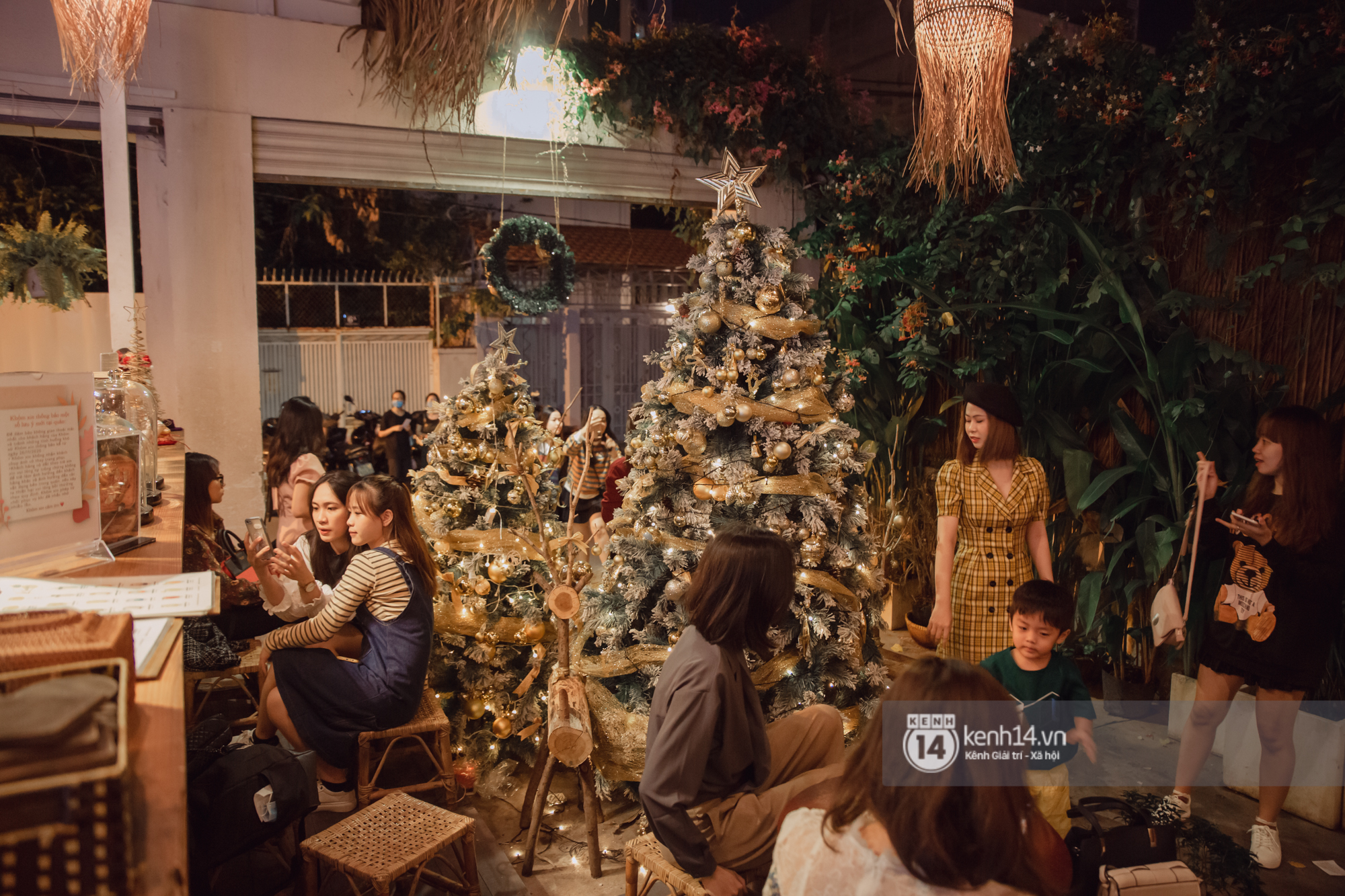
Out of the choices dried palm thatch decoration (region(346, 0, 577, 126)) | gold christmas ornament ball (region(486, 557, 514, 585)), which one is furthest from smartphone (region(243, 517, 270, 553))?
dried palm thatch decoration (region(346, 0, 577, 126))

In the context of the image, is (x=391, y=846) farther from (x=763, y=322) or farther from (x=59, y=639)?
(x=763, y=322)

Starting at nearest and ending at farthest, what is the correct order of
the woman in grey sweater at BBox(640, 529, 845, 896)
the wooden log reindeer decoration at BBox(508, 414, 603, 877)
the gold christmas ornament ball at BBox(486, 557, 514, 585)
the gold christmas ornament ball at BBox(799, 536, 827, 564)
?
the woman in grey sweater at BBox(640, 529, 845, 896)
the wooden log reindeer decoration at BBox(508, 414, 603, 877)
the gold christmas ornament ball at BBox(799, 536, 827, 564)
the gold christmas ornament ball at BBox(486, 557, 514, 585)

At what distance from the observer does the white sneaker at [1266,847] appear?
9.44ft

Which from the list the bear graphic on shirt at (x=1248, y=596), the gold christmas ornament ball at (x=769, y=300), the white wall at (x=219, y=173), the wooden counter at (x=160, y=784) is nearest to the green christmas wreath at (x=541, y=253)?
the white wall at (x=219, y=173)

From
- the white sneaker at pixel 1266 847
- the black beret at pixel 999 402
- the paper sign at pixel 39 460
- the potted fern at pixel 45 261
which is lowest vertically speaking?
the white sneaker at pixel 1266 847

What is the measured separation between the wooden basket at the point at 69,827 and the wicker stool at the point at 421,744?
212 centimetres

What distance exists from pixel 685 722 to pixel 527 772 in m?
1.98

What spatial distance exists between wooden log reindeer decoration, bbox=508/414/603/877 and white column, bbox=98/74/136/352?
3.31 metres

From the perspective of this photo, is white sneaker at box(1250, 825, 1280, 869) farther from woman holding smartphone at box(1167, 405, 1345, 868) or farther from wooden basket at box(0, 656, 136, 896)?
wooden basket at box(0, 656, 136, 896)

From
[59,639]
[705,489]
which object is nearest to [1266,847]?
[705,489]

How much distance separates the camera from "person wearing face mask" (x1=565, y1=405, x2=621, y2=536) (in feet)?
13.0

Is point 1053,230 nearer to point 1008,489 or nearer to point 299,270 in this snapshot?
point 1008,489

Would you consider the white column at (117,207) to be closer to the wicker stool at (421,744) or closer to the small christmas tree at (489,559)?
the small christmas tree at (489,559)

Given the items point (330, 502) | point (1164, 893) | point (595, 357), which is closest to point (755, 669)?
point (1164, 893)
